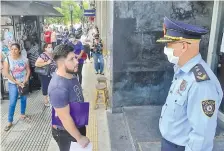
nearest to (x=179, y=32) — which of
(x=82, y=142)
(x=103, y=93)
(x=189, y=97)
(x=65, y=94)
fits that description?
(x=189, y=97)

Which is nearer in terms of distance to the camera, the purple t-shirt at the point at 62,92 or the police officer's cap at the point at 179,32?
the police officer's cap at the point at 179,32

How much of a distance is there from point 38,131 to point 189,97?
329 cm

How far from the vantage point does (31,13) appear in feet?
20.9

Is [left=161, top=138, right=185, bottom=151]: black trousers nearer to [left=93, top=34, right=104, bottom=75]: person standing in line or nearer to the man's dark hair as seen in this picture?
the man's dark hair

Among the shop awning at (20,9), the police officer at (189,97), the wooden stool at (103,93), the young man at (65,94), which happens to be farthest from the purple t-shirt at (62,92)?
the shop awning at (20,9)

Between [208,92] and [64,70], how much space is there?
1.42 m

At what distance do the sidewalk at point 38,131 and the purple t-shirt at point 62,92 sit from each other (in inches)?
62.2

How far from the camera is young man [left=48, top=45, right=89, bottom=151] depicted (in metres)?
2.40

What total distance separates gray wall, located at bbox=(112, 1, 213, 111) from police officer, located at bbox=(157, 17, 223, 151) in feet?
7.34

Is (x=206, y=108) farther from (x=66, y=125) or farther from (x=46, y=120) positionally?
(x=46, y=120)

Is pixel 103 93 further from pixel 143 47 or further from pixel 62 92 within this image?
pixel 62 92

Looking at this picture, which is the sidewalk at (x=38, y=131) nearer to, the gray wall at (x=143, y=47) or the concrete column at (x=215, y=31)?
the gray wall at (x=143, y=47)

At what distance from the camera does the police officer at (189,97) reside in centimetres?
179

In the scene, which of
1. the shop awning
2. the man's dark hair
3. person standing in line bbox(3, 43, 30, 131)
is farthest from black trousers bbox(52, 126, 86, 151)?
the shop awning
